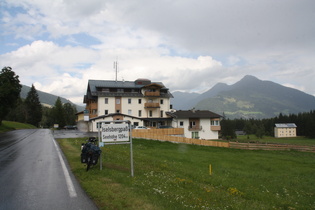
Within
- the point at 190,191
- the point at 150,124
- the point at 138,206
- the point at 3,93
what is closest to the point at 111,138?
the point at 190,191

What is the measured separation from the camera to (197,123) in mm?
62469

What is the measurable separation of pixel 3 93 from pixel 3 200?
49.7 m

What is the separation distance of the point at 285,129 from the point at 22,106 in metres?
127

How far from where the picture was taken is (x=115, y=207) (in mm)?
6039

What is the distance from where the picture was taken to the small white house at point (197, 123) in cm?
6109

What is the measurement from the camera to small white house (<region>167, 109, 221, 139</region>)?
200 ft

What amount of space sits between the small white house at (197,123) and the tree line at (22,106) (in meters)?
35.3

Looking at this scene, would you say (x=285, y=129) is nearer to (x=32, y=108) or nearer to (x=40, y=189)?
(x=32, y=108)

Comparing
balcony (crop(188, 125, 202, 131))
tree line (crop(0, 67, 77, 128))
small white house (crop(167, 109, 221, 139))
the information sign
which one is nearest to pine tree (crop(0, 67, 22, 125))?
tree line (crop(0, 67, 77, 128))

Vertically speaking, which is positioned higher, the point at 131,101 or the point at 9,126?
the point at 131,101

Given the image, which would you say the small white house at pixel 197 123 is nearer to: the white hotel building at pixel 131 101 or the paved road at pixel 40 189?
the white hotel building at pixel 131 101

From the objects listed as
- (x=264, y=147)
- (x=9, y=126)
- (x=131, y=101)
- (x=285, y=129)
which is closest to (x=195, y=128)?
(x=131, y=101)

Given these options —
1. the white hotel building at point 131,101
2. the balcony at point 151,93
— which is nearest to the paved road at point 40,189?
the white hotel building at point 131,101

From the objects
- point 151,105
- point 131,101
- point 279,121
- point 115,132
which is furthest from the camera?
point 279,121
